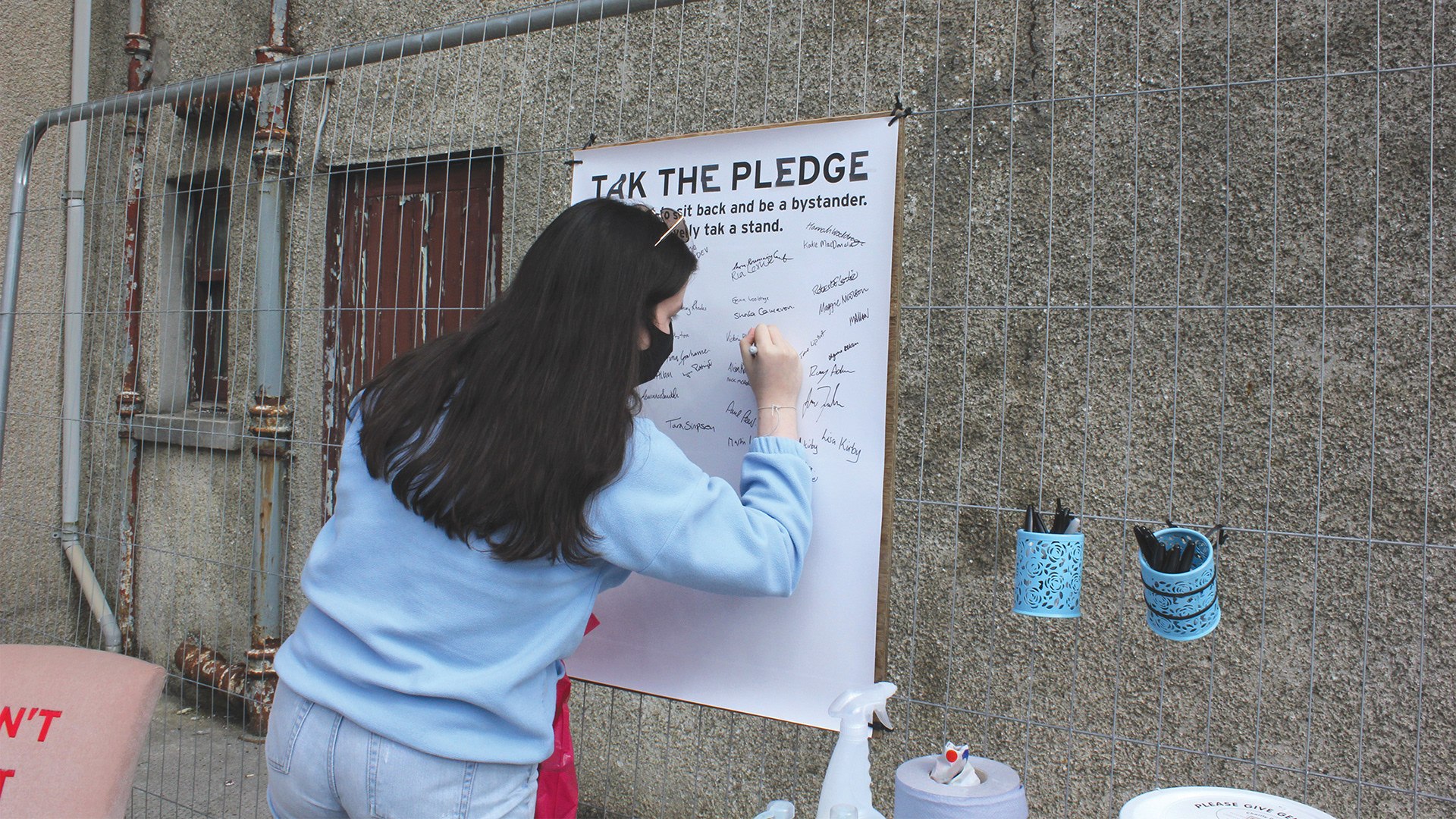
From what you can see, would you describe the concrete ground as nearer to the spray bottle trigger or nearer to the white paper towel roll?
the spray bottle trigger

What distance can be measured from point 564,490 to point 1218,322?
1874mm

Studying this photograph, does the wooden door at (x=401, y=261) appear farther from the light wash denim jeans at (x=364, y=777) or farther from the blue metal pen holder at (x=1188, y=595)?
the blue metal pen holder at (x=1188, y=595)

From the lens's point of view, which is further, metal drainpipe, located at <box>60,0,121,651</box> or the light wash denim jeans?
metal drainpipe, located at <box>60,0,121,651</box>

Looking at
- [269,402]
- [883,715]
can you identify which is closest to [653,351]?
[883,715]

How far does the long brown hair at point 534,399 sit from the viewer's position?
54.7 inches

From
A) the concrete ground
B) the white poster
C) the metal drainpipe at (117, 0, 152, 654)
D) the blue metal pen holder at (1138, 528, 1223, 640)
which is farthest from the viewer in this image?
the metal drainpipe at (117, 0, 152, 654)

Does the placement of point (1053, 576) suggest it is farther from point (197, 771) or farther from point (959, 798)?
point (197, 771)

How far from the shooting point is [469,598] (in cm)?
144

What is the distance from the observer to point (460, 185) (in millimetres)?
3871

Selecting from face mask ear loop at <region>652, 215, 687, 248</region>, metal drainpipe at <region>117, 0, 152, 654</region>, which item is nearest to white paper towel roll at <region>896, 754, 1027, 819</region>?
face mask ear loop at <region>652, 215, 687, 248</region>

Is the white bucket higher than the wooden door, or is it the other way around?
the wooden door

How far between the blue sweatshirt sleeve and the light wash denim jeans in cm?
40

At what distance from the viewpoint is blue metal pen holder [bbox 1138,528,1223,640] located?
1.56 m

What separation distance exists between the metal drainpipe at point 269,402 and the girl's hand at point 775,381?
273 cm
